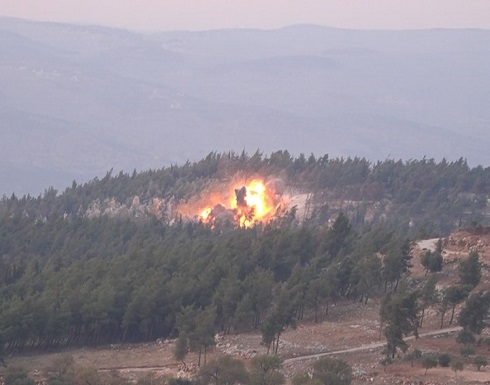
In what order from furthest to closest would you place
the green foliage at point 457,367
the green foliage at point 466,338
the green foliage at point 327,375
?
the green foliage at point 466,338 < the green foliage at point 457,367 < the green foliage at point 327,375

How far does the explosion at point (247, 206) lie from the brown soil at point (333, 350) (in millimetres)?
53583

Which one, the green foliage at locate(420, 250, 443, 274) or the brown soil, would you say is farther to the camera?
the green foliage at locate(420, 250, 443, 274)

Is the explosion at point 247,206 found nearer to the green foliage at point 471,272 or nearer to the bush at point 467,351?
the green foliage at point 471,272

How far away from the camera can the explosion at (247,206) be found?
113 metres

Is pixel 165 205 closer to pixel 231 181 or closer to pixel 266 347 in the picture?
pixel 231 181

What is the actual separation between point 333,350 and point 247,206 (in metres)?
66.4

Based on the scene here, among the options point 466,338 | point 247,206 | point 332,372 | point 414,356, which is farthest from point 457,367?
point 247,206

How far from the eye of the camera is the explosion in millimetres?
112756

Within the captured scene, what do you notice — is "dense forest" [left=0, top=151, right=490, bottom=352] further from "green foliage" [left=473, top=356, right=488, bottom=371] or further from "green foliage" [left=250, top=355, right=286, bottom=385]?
"green foliage" [left=473, top=356, right=488, bottom=371]

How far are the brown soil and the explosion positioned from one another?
53.6 meters

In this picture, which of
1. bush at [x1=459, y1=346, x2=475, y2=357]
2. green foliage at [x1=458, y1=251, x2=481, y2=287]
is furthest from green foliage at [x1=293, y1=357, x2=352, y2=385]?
green foliage at [x1=458, y1=251, x2=481, y2=287]

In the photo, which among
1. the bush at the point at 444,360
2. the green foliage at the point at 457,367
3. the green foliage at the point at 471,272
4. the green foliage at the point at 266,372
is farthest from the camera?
the green foliage at the point at 471,272

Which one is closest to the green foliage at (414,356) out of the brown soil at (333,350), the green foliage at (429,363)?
the brown soil at (333,350)

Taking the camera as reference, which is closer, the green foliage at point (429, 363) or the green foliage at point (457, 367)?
the green foliage at point (457, 367)
